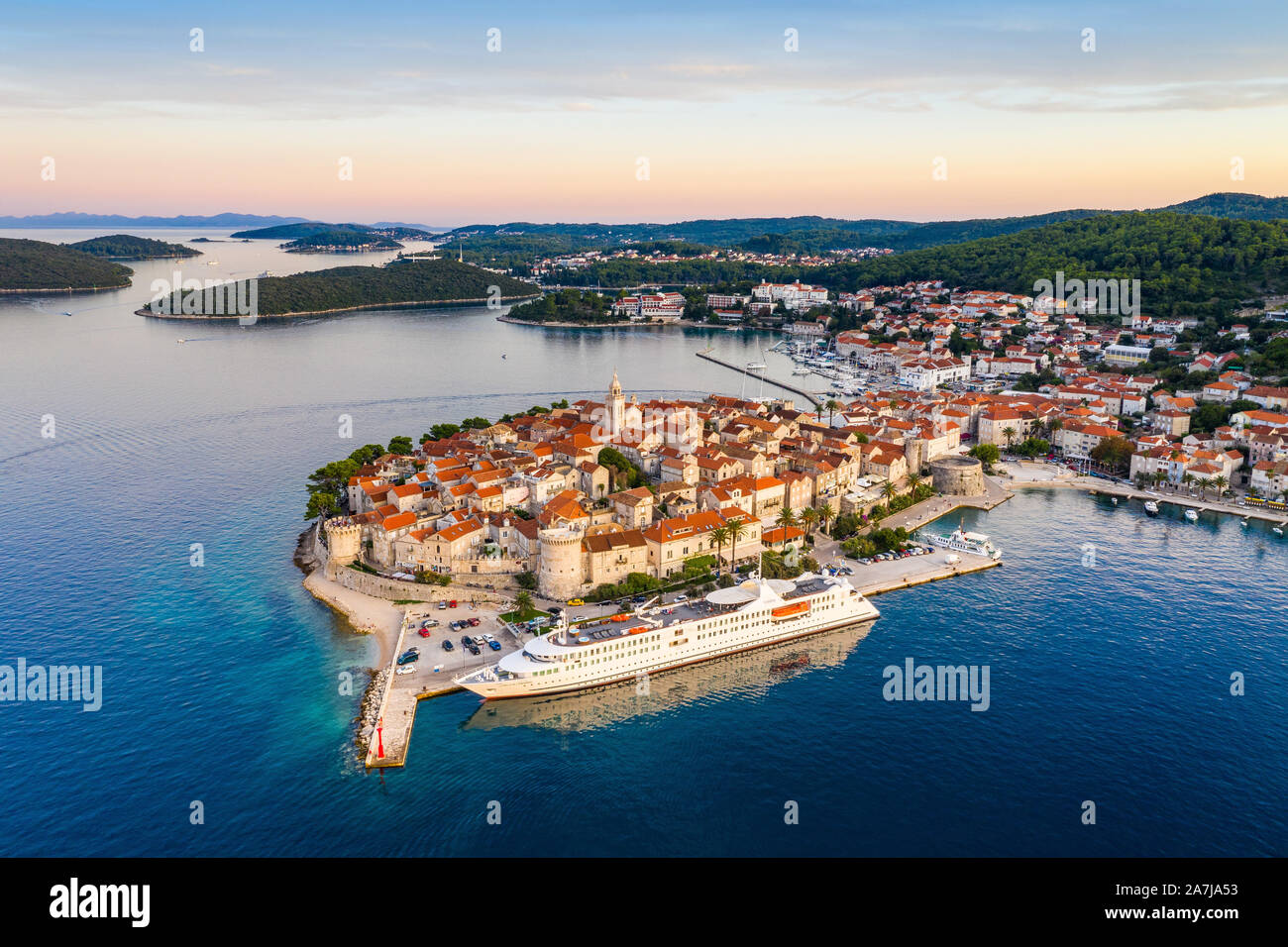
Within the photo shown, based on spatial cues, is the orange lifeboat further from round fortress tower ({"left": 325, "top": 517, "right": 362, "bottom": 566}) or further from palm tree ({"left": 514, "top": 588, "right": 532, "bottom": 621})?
round fortress tower ({"left": 325, "top": 517, "right": 362, "bottom": 566})

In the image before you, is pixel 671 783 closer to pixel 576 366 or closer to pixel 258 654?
pixel 258 654

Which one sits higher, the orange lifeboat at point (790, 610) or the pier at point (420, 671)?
the orange lifeboat at point (790, 610)

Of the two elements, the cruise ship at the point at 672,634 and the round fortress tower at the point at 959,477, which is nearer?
the cruise ship at the point at 672,634

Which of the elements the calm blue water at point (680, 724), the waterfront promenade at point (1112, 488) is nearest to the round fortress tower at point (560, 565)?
the calm blue water at point (680, 724)

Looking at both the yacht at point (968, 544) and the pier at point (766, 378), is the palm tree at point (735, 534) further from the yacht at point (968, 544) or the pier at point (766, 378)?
the pier at point (766, 378)

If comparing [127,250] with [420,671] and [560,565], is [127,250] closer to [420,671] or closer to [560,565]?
[560,565]
